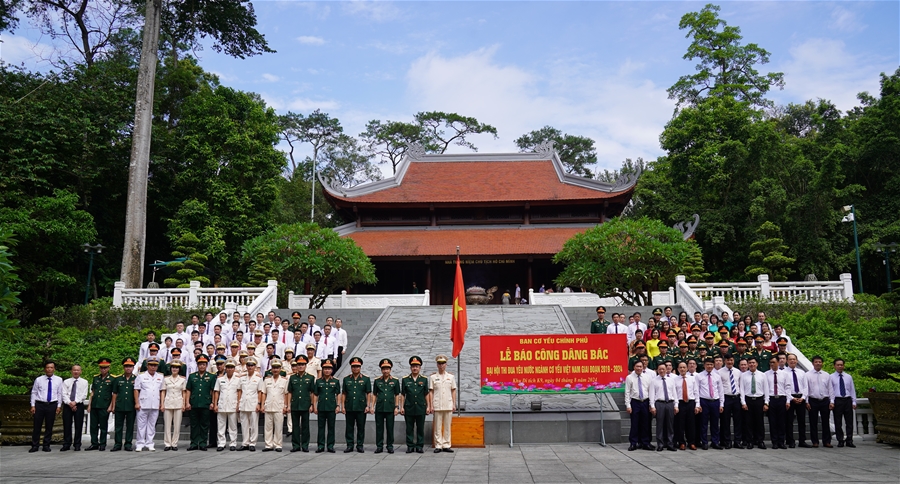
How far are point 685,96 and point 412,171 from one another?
54.5 ft

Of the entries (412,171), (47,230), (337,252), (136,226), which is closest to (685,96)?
(412,171)

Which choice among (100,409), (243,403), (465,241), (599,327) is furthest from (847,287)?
(100,409)

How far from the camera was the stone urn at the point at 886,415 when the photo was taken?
27.8ft

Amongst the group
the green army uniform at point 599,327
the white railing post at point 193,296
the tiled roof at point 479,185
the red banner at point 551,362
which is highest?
the tiled roof at point 479,185

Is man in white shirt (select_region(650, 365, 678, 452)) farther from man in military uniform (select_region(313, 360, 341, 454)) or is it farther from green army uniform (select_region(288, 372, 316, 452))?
green army uniform (select_region(288, 372, 316, 452))

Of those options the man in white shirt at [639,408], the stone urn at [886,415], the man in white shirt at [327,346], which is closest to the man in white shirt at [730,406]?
the man in white shirt at [639,408]

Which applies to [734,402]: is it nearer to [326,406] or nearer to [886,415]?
[886,415]

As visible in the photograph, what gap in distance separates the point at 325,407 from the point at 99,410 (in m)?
3.23

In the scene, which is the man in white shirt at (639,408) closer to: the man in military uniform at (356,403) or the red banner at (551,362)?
the red banner at (551,362)

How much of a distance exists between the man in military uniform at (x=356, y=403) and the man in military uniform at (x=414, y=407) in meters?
0.51

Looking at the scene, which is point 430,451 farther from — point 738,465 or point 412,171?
point 412,171

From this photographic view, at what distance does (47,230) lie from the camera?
70.7 feet

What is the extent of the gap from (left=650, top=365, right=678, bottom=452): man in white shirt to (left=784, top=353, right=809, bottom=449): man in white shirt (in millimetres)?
1647

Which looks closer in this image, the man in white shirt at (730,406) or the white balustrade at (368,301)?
the man in white shirt at (730,406)
